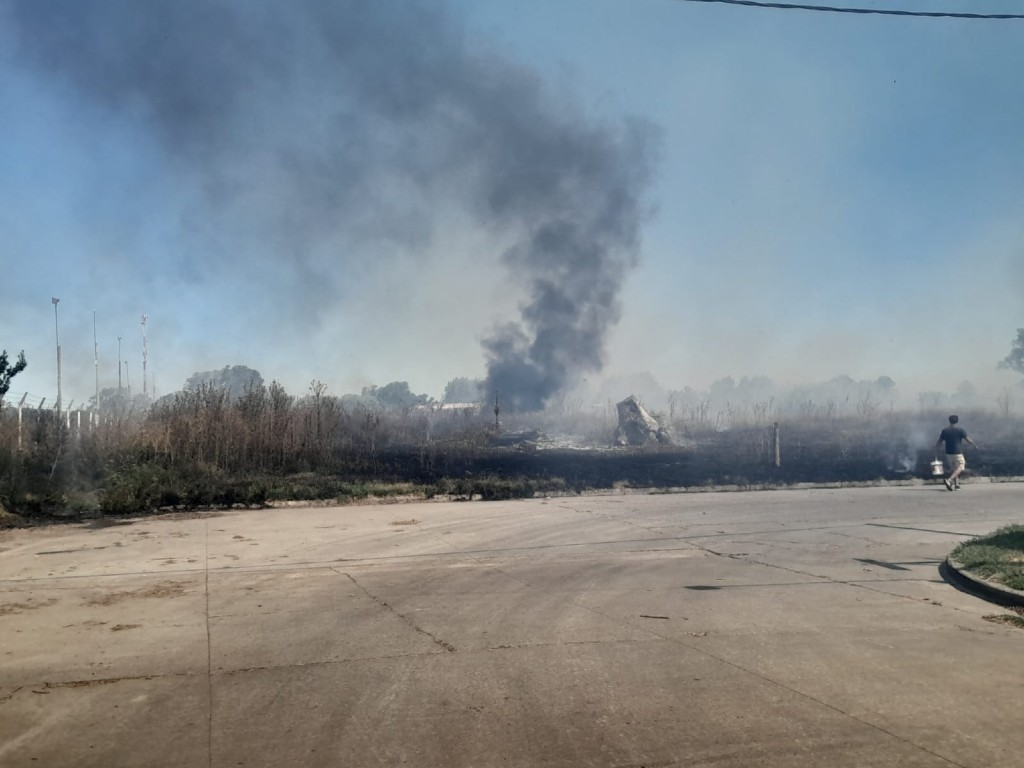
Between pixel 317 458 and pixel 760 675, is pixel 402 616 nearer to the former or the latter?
pixel 760 675

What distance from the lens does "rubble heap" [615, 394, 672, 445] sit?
1375 inches

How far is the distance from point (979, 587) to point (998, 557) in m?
1.10

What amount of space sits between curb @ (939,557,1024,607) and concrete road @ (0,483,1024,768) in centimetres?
16

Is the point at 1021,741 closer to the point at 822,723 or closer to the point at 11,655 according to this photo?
the point at 822,723

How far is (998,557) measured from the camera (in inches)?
333

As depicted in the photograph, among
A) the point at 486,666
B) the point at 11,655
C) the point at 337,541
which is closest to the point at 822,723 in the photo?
the point at 486,666

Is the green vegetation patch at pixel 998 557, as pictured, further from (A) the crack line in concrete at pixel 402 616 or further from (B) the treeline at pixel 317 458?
(B) the treeline at pixel 317 458

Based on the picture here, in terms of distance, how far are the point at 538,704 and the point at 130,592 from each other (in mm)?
5209

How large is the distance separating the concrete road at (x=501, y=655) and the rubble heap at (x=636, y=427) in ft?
77.7

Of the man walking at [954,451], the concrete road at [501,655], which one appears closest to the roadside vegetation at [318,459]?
the man walking at [954,451]

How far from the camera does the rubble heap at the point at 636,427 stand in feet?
115

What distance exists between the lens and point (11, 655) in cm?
559

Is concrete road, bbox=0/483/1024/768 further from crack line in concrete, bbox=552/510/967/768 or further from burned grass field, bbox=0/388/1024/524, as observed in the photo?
burned grass field, bbox=0/388/1024/524

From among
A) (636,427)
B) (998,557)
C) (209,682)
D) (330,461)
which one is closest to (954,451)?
(998,557)
